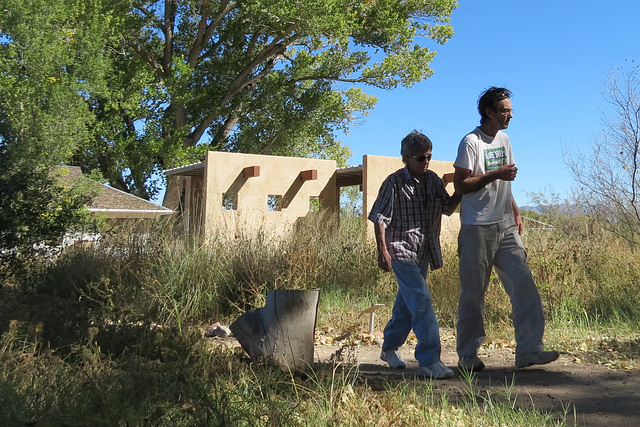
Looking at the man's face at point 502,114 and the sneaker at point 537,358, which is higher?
the man's face at point 502,114

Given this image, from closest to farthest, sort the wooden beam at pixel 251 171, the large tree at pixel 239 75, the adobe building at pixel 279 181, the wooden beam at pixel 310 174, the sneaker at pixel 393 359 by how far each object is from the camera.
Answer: the sneaker at pixel 393 359 → the adobe building at pixel 279 181 → the wooden beam at pixel 251 171 → the wooden beam at pixel 310 174 → the large tree at pixel 239 75

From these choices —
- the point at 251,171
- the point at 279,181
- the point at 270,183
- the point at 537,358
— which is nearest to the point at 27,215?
the point at 251,171

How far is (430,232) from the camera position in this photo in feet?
15.9

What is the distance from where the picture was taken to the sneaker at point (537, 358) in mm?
4633

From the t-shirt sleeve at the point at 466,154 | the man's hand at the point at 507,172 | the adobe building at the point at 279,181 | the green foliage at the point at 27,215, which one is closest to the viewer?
the man's hand at the point at 507,172

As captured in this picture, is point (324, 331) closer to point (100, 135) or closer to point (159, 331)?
point (159, 331)

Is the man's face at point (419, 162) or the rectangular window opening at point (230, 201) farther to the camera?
the rectangular window opening at point (230, 201)

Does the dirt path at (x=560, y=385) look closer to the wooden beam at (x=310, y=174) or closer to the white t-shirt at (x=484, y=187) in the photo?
the white t-shirt at (x=484, y=187)

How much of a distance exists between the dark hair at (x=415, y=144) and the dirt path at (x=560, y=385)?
1458 millimetres

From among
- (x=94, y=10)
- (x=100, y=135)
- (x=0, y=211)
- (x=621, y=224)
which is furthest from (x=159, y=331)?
(x=100, y=135)

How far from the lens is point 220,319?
25.2 ft

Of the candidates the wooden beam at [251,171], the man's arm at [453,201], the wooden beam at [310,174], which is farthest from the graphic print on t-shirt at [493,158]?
the wooden beam at [310,174]

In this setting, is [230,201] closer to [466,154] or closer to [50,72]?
[50,72]

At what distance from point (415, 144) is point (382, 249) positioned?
2.56 feet
